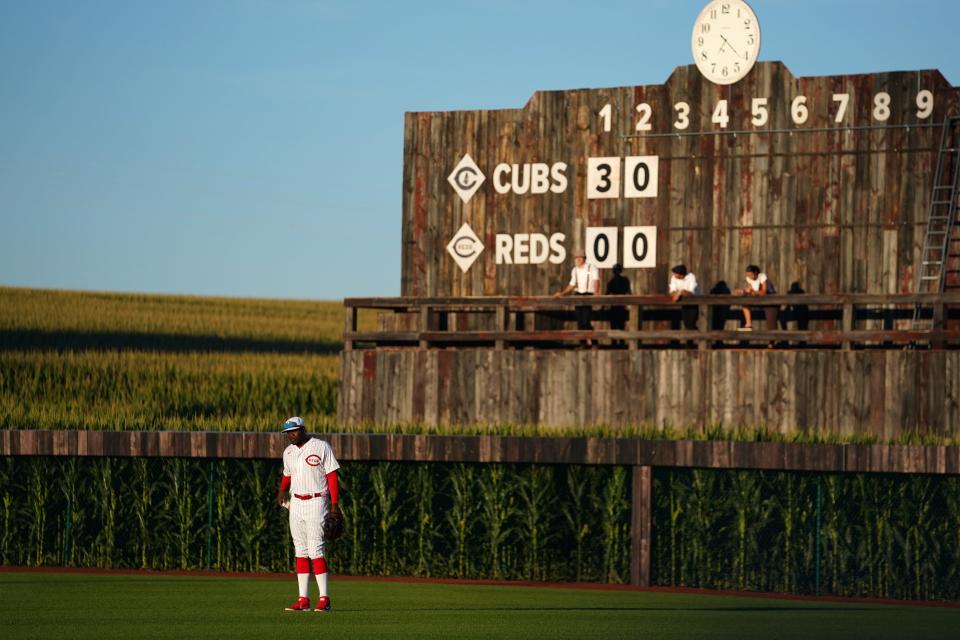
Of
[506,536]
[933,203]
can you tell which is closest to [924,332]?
[933,203]

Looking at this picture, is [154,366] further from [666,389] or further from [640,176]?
[666,389]

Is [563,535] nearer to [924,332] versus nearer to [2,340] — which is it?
[924,332]

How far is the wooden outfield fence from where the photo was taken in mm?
22891

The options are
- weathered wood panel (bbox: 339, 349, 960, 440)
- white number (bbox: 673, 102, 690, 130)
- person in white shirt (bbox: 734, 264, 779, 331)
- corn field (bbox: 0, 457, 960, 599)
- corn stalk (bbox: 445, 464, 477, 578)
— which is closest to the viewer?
corn field (bbox: 0, 457, 960, 599)

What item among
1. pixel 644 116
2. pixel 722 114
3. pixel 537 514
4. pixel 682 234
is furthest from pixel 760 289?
pixel 537 514

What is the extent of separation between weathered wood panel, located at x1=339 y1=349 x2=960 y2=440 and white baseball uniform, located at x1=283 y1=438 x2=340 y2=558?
394 inches

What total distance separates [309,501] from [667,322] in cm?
1316

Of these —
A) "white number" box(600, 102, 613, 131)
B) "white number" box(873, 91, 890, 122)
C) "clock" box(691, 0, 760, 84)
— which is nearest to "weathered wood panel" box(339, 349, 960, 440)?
"white number" box(873, 91, 890, 122)

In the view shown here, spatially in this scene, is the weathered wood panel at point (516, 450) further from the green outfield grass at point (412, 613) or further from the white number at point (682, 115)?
the white number at point (682, 115)

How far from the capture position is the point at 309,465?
1802 cm

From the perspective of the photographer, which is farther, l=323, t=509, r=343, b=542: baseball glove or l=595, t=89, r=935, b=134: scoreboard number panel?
l=595, t=89, r=935, b=134: scoreboard number panel

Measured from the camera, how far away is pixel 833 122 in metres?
29.2

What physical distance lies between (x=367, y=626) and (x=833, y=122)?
16.0 m

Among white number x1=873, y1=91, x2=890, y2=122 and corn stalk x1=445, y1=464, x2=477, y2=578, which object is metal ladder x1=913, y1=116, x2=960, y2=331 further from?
corn stalk x1=445, y1=464, x2=477, y2=578
